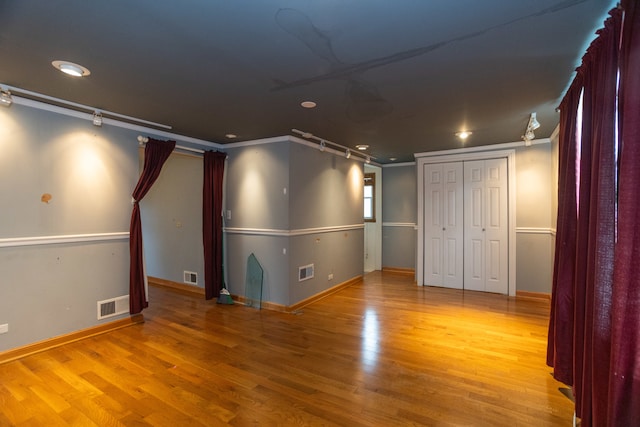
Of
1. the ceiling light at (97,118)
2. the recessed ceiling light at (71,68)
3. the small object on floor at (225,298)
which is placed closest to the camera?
the recessed ceiling light at (71,68)

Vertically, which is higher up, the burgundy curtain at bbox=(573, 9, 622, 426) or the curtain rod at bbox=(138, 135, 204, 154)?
the curtain rod at bbox=(138, 135, 204, 154)

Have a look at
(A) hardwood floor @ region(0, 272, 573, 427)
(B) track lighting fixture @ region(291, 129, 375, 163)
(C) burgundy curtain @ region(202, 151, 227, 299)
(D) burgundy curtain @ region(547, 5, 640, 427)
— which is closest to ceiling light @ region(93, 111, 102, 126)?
(C) burgundy curtain @ region(202, 151, 227, 299)

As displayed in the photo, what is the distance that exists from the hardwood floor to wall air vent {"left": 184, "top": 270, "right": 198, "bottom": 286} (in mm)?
986

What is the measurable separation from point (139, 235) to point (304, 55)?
3050 millimetres

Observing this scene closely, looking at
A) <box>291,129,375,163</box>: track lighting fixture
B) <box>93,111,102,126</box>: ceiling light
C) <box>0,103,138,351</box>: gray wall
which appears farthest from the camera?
<box>291,129,375,163</box>: track lighting fixture

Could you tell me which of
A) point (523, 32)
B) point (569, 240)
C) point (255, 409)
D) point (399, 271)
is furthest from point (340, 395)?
point (399, 271)

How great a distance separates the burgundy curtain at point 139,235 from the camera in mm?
3811

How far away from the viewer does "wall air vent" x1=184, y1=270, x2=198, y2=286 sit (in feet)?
17.3

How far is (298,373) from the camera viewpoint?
2.73 m

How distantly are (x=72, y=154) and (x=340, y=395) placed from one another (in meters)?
3.61

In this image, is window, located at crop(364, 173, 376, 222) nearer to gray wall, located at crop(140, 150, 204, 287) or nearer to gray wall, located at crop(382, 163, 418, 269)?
gray wall, located at crop(382, 163, 418, 269)

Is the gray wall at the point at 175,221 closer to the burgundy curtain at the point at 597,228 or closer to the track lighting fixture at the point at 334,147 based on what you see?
the track lighting fixture at the point at 334,147

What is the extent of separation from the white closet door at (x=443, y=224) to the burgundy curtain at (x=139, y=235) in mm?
4450

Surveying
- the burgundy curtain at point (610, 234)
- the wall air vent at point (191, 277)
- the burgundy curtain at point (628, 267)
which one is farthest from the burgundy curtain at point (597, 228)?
the wall air vent at point (191, 277)
